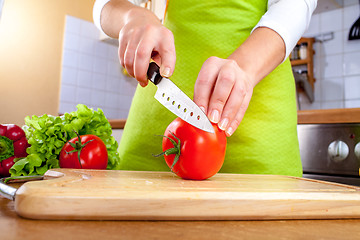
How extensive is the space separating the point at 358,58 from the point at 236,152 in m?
1.83

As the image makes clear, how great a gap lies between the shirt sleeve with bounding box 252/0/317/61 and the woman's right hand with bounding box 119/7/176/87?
0.84 feet

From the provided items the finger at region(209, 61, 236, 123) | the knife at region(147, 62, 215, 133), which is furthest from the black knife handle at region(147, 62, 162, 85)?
the finger at region(209, 61, 236, 123)

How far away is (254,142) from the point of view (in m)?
0.89

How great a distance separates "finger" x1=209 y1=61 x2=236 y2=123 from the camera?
0.62 metres

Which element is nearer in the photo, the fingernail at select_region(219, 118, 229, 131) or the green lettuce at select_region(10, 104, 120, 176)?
the fingernail at select_region(219, 118, 229, 131)

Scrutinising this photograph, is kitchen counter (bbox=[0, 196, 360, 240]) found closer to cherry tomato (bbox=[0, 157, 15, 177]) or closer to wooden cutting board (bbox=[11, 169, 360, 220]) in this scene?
wooden cutting board (bbox=[11, 169, 360, 220])

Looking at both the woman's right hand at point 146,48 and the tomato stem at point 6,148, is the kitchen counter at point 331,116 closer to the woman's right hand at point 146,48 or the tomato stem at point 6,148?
the woman's right hand at point 146,48

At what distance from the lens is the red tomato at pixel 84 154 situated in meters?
0.81

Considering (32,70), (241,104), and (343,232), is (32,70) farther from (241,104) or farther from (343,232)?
(343,232)

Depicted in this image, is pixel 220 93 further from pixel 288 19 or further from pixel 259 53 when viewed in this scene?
pixel 288 19

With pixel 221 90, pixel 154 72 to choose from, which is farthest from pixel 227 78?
pixel 154 72

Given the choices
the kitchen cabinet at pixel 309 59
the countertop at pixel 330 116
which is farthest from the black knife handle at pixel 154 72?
the kitchen cabinet at pixel 309 59

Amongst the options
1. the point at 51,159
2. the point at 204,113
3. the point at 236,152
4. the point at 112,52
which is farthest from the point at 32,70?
the point at 204,113

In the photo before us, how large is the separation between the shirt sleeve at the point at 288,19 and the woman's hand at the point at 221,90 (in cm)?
17
